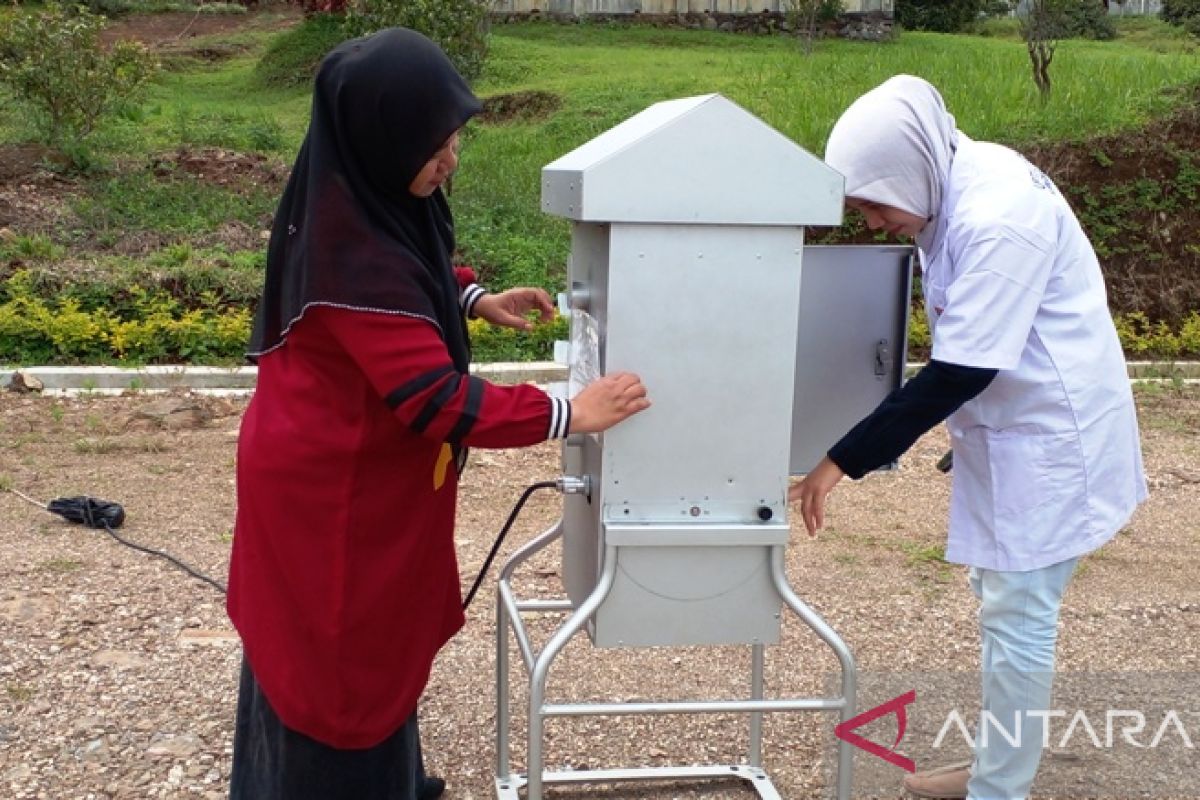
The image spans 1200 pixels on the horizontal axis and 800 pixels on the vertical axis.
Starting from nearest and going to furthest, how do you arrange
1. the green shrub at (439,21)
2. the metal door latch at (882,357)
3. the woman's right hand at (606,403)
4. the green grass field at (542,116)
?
the woman's right hand at (606,403), the metal door latch at (882,357), the green grass field at (542,116), the green shrub at (439,21)

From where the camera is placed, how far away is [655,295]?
2176 millimetres

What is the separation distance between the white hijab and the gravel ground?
1439mm

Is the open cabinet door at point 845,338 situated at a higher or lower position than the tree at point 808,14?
lower

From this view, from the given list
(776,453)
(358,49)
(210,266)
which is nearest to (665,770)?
(776,453)

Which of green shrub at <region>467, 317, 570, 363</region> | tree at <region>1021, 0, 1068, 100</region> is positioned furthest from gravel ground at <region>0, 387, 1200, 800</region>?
tree at <region>1021, 0, 1068, 100</region>

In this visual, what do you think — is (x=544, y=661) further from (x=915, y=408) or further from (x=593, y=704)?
(x=915, y=408)

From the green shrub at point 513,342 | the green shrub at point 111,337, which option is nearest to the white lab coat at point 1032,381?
the green shrub at point 513,342

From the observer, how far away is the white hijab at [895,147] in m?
2.33

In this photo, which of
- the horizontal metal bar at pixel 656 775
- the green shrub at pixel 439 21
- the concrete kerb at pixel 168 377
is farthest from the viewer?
the green shrub at pixel 439 21

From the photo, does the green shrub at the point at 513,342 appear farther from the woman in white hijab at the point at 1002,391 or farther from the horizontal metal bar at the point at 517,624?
the woman in white hijab at the point at 1002,391

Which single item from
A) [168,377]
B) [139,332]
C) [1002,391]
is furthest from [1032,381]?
[139,332]

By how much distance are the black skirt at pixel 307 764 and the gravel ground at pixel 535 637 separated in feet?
2.07

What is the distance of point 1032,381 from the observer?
2.42m

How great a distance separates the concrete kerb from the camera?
6461mm
